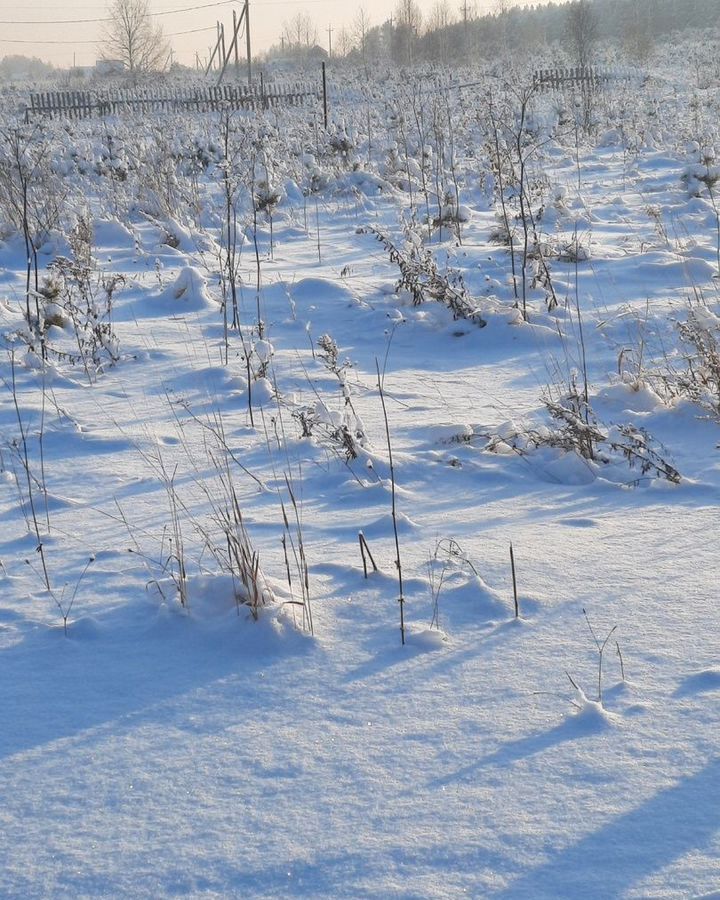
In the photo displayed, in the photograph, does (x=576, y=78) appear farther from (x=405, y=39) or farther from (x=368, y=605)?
(x=405, y=39)

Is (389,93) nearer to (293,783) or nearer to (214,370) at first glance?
(214,370)

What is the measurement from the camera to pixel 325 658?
2.11 meters

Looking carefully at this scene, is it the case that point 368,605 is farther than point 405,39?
No

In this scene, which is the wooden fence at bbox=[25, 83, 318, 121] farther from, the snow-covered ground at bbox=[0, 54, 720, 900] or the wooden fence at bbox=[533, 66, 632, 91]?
the snow-covered ground at bbox=[0, 54, 720, 900]

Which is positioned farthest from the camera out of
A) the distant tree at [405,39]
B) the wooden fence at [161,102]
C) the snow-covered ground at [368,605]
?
the distant tree at [405,39]

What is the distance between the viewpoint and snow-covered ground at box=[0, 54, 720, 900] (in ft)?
4.94

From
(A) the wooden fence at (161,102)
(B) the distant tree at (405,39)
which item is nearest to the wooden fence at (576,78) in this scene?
(A) the wooden fence at (161,102)

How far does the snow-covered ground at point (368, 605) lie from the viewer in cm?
151

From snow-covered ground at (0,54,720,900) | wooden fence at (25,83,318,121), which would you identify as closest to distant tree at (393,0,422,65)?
wooden fence at (25,83,318,121)

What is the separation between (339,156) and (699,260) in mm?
6055

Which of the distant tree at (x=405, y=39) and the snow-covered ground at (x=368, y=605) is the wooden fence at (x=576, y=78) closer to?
the snow-covered ground at (x=368, y=605)

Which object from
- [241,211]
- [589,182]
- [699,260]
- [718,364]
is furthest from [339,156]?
[718,364]

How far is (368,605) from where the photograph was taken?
233 cm

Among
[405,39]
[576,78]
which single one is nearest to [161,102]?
[576,78]
